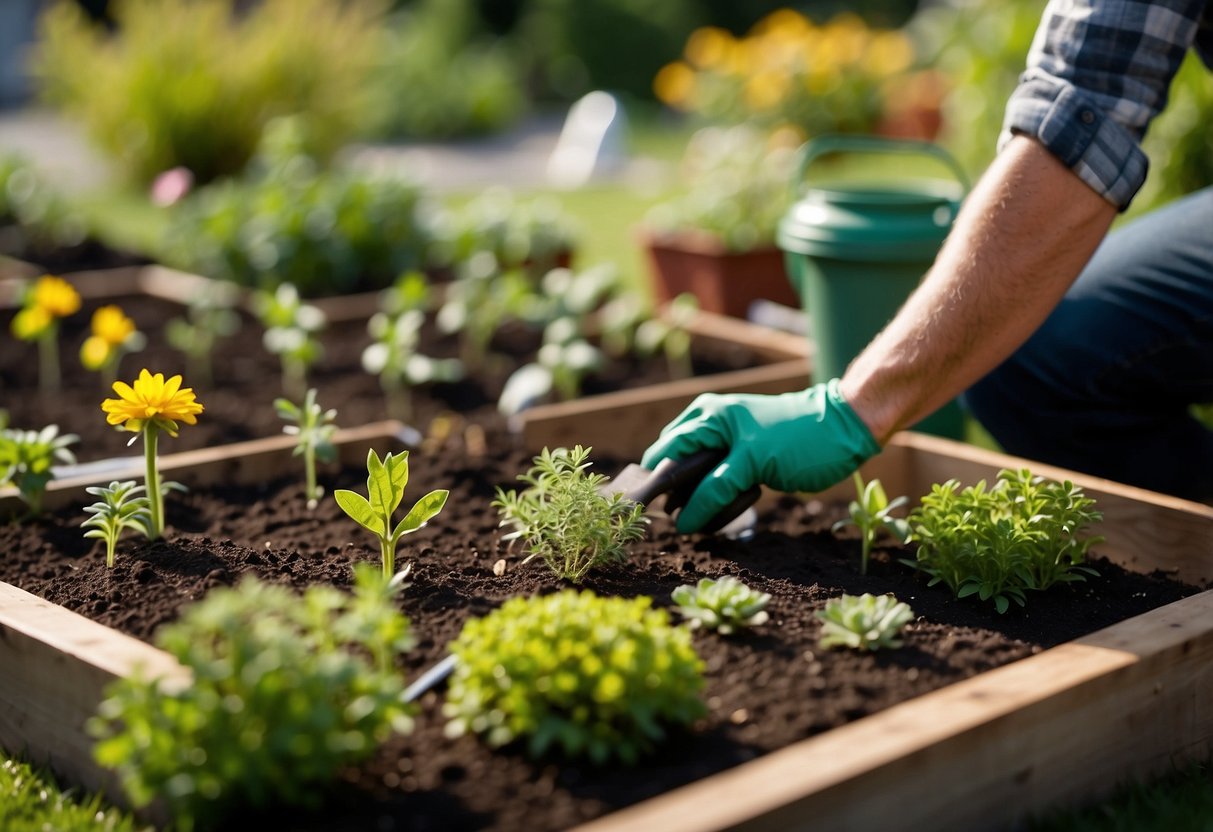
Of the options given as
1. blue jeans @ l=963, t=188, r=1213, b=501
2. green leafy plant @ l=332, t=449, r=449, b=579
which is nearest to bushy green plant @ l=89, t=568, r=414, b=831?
green leafy plant @ l=332, t=449, r=449, b=579

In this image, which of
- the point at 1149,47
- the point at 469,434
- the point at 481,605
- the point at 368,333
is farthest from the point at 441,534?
the point at 368,333

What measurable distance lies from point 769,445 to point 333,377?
1857 millimetres

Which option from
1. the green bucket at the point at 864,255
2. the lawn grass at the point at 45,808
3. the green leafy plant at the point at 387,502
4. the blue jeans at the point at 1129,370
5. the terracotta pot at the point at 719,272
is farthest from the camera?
the terracotta pot at the point at 719,272

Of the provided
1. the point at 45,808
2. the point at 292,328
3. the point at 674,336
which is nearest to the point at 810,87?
the point at 674,336

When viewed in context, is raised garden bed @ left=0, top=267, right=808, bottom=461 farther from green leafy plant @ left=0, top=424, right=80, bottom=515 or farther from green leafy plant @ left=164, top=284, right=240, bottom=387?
Result: green leafy plant @ left=0, top=424, right=80, bottom=515

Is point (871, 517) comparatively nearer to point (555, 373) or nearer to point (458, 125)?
point (555, 373)

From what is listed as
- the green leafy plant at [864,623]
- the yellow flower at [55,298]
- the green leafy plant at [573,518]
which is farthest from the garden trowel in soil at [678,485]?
the yellow flower at [55,298]

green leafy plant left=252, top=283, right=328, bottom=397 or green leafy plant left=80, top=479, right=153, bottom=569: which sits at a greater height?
green leafy plant left=80, top=479, right=153, bottom=569

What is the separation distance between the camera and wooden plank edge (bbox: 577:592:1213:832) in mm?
1408

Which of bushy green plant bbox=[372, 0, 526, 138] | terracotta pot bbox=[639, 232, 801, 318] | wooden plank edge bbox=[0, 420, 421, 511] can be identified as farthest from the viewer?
bushy green plant bbox=[372, 0, 526, 138]

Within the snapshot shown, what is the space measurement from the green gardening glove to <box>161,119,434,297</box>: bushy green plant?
2.61 m

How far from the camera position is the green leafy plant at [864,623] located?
1.81 metres

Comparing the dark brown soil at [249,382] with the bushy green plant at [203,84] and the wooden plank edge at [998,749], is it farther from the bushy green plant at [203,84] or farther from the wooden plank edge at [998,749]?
the bushy green plant at [203,84]

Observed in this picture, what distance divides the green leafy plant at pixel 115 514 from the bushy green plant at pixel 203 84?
19.7 ft
